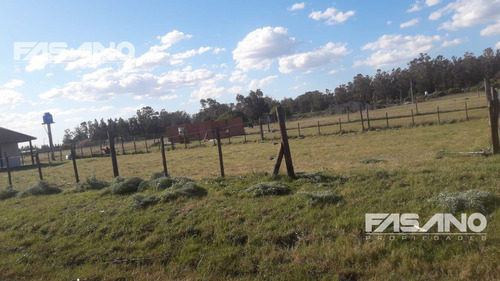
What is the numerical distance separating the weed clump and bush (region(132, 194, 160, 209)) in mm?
5388

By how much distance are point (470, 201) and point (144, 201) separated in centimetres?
592

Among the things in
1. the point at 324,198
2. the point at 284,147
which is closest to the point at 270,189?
the point at 324,198

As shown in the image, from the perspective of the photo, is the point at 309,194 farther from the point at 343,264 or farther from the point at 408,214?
the point at 343,264

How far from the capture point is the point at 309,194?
6328mm

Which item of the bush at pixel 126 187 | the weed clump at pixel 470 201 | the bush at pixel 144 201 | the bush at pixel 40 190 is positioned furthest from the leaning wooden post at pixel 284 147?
the bush at pixel 40 190

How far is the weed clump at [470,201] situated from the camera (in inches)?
194

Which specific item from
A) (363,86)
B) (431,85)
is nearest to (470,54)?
(431,85)

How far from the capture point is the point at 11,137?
36.8 m

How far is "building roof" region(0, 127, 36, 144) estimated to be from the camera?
36062mm

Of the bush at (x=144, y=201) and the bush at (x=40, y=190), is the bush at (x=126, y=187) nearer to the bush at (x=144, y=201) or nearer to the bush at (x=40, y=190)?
the bush at (x=144, y=201)

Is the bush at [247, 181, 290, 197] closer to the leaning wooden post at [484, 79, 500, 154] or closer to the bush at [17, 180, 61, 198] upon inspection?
the leaning wooden post at [484, 79, 500, 154]

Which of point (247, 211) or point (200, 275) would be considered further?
point (247, 211)

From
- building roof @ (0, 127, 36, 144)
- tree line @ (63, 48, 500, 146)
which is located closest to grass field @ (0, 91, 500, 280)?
building roof @ (0, 127, 36, 144)

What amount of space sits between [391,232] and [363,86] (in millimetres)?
124233
